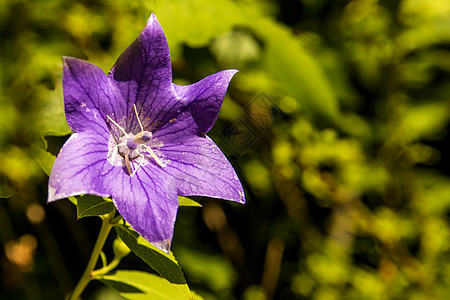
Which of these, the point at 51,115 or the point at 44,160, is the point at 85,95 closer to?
the point at 44,160

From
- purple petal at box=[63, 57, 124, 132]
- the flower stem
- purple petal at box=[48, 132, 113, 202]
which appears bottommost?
the flower stem

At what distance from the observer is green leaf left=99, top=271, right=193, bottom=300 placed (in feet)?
4.24

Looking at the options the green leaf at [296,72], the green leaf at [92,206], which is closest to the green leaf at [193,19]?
the green leaf at [296,72]

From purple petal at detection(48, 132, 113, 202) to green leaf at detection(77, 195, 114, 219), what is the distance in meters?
0.07

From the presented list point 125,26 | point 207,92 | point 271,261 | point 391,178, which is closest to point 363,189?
point 391,178

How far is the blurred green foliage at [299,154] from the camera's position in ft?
6.98

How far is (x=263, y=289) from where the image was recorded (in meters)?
2.59

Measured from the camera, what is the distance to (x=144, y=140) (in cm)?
120

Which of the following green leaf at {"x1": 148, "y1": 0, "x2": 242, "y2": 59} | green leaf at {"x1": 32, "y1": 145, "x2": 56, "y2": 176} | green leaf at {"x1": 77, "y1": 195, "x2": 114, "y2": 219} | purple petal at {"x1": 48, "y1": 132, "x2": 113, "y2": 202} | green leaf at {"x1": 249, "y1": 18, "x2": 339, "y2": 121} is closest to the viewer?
purple petal at {"x1": 48, "y1": 132, "x2": 113, "y2": 202}

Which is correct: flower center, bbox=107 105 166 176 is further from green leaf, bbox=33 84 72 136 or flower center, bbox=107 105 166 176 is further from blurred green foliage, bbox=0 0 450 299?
blurred green foliage, bbox=0 0 450 299

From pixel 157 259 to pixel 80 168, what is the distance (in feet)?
0.97

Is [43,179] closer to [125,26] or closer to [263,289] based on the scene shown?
[125,26]

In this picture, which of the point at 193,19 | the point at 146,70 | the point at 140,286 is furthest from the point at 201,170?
the point at 193,19

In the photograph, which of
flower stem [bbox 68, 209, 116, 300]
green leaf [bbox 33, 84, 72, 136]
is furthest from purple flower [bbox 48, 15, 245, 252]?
green leaf [bbox 33, 84, 72, 136]
